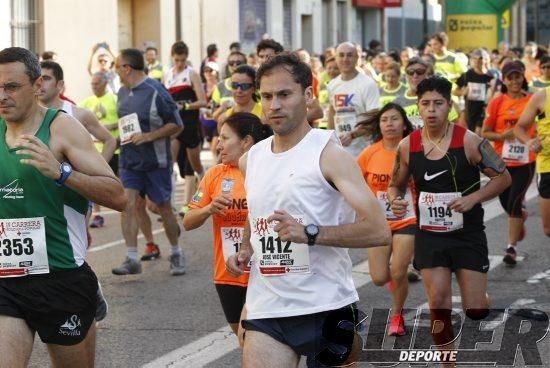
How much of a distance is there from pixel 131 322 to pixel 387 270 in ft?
6.06

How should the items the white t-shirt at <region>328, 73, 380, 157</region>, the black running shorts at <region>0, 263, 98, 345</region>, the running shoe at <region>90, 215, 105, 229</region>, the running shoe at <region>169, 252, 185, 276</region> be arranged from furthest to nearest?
the running shoe at <region>90, 215, 105, 229</region>
the white t-shirt at <region>328, 73, 380, 157</region>
the running shoe at <region>169, 252, 185, 276</region>
the black running shorts at <region>0, 263, 98, 345</region>

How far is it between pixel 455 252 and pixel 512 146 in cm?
441

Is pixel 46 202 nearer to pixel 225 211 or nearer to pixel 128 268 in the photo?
pixel 225 211

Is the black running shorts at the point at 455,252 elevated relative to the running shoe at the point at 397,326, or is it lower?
elevated

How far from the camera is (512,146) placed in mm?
11258

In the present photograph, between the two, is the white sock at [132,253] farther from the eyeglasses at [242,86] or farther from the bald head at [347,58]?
the bald head at [347,58]

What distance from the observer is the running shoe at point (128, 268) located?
10.4 m

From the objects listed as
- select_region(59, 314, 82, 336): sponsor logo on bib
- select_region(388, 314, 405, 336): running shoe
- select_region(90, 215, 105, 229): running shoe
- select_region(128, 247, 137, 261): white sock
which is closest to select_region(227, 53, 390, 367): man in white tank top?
select_region(59, 314, 82, 336): sponsor logo on bib

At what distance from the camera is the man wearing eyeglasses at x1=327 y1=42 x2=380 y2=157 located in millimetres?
11680

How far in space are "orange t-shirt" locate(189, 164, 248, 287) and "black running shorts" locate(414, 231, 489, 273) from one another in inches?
45.8

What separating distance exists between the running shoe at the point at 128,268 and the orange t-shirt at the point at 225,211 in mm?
3811

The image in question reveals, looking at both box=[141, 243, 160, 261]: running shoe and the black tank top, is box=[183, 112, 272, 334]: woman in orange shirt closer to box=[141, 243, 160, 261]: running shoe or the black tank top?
the black tank top

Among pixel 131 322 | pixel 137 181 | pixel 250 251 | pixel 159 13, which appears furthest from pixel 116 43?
pixel 250 251

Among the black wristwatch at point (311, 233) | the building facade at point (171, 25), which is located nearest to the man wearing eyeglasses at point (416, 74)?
the black wristwatch at point (311, 233)
